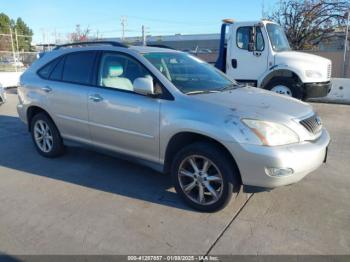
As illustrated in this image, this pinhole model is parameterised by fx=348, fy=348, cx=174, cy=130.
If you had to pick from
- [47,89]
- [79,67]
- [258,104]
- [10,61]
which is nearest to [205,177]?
[258,104]

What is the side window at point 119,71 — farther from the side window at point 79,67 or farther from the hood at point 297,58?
the hood at point 297,58

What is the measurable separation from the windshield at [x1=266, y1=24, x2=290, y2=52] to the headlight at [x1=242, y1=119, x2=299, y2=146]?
693cm

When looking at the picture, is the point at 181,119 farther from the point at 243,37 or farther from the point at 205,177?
the point at 243,37

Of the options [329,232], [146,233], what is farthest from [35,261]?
[329,232]

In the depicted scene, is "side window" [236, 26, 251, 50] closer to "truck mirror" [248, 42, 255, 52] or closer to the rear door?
"truck mirror" [248, 42, 255, 52]

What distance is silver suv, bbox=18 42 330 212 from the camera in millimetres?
3391

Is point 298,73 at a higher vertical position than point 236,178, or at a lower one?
higher

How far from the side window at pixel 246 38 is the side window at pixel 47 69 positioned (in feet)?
20.4

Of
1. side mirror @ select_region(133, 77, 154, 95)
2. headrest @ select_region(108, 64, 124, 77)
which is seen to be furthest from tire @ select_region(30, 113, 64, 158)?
side mirror @ select_region(133, 77, 154, 95)

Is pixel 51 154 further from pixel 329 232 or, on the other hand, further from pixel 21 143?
pixel 329 232

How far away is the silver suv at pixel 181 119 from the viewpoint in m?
3.39

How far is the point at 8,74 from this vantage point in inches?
674

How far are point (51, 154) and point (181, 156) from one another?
2.64 m

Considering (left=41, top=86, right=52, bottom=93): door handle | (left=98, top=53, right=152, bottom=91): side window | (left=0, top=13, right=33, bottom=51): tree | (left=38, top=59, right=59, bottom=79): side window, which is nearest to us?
(left=98, top=53, right=152, bottom=91): side window
